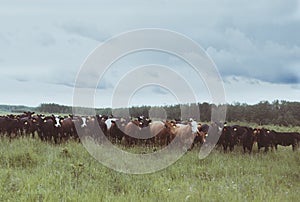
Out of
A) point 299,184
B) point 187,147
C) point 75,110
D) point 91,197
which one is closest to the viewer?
point 91,197

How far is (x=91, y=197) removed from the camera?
6023 mm

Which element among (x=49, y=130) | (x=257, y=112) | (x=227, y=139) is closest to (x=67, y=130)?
(x=49, y=130)

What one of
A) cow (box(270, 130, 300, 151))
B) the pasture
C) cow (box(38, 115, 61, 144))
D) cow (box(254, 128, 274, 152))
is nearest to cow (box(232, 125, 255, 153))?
cow (box(254, 128, 274, 152))

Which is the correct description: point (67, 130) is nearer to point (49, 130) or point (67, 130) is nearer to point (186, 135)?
point (49, 130)

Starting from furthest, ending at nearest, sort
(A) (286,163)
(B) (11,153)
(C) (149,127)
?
(C) (149,127), (A) (286,163), (B) (11,153)

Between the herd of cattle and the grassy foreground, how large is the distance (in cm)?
Result: 265

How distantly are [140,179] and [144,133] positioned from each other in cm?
640

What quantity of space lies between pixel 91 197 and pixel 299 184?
488 cm

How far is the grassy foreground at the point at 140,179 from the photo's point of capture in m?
6.26

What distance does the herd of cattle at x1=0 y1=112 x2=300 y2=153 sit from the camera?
13.5 meters

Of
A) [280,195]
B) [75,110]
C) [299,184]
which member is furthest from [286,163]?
[75,110]

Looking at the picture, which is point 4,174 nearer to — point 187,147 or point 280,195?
point 280,195

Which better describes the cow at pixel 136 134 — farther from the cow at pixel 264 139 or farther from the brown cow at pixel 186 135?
the cow at pixel 264 139

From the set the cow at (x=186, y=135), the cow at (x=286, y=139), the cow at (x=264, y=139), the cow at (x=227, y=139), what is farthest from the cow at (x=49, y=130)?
the cow at (x=286, y=139)
